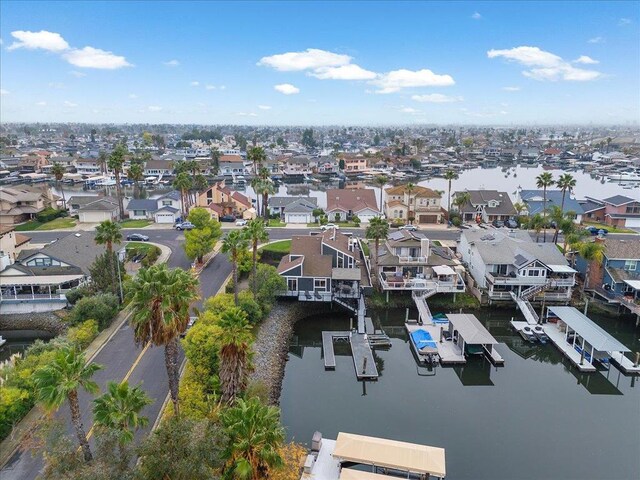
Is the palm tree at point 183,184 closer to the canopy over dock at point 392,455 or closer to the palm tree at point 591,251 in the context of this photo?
the canopy over dock at point 392,455

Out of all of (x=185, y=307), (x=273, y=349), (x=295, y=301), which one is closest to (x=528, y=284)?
(x=295, y=301)

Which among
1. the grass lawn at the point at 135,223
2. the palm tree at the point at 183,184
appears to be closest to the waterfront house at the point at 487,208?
the palm tree at the point at 183,184

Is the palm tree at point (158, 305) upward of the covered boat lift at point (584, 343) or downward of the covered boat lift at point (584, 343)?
upward

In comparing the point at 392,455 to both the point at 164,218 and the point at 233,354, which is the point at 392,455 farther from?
the point at 164,218

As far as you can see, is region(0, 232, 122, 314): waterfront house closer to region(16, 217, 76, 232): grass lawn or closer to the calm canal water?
region(16, 217, 76, 232): grass lawn

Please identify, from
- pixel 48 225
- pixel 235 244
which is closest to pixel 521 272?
pixel 235 244

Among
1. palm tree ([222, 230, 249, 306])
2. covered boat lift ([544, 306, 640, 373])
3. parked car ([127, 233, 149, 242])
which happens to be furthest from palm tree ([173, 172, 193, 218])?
covered boat lift ([544, 306, 640, 373])
